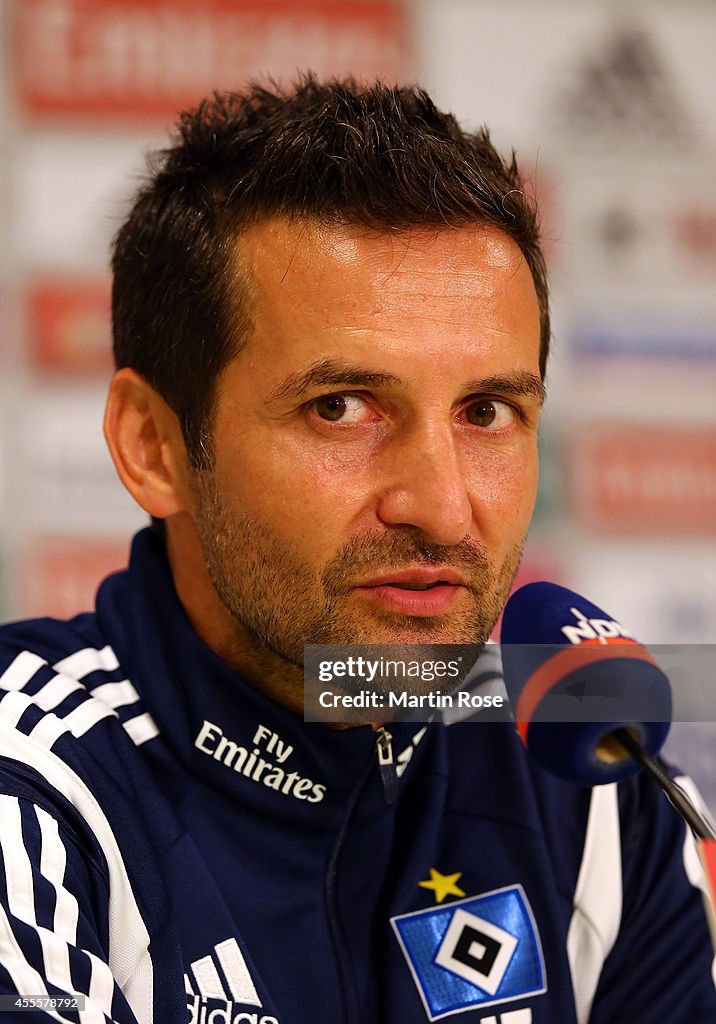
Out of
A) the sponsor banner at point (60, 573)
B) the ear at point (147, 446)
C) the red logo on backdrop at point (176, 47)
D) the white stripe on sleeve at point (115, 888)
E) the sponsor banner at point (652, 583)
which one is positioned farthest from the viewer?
the sponsor banner at point (652, 583)

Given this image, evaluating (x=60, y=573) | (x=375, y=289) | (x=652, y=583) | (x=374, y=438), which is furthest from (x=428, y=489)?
(x=652, y=583)

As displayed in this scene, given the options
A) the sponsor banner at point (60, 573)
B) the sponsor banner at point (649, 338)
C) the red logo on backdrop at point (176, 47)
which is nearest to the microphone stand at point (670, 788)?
the sponsor banner at point (60, 573)

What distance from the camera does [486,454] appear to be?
1064 mm

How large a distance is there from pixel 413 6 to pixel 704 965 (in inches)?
88.8

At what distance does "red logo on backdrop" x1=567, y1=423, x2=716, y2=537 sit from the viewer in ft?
9.15

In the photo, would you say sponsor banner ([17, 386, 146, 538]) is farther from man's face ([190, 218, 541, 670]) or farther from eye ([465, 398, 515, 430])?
eye ([465, 398, 515, 430])

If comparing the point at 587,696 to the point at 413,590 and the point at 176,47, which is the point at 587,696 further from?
the point at 176,47

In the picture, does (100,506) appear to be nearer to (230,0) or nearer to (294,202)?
(230,0)

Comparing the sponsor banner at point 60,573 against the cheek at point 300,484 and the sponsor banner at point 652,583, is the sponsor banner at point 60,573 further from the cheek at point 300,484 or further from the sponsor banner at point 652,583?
the cheek at point 300,484

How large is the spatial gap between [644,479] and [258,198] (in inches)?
73.6

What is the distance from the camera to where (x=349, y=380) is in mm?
1023

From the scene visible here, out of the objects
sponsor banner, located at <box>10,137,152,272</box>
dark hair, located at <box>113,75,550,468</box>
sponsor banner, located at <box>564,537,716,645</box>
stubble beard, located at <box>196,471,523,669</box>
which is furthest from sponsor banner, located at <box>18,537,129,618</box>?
stubble beard, located at <box>196,471,523,669</box>

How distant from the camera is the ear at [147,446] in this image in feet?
3.91

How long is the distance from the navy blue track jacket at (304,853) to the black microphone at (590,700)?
22 cm
